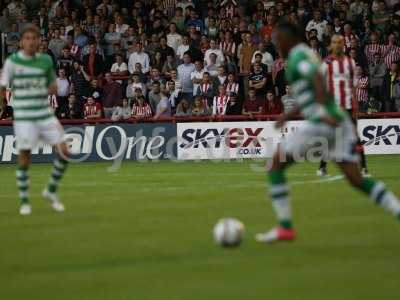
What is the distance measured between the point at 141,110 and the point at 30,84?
12125 mm

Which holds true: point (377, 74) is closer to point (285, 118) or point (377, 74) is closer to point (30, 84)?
point (30, 84)

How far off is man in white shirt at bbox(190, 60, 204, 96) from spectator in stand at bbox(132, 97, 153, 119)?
4.22ft

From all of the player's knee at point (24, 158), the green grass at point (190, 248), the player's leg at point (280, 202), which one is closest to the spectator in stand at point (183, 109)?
the green grass at point (190, 248)

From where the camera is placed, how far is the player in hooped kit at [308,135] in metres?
9.95

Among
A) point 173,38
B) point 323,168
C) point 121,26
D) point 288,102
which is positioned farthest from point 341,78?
point 121,26

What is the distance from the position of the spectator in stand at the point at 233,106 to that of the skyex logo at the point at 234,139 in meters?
0.87

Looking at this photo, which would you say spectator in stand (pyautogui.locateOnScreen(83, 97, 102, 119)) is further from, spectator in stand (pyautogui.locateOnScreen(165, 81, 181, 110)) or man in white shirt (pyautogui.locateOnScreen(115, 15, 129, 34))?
man in white shirt (pyautogui.locateOnScreen(115, 15, 129, 34))

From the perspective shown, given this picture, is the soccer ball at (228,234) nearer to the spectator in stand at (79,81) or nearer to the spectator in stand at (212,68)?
the spectator in stand at (212,68)

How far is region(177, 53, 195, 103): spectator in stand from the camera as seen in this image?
26.1m

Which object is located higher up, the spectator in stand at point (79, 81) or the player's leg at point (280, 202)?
the spectator in stand at point (79, 81)

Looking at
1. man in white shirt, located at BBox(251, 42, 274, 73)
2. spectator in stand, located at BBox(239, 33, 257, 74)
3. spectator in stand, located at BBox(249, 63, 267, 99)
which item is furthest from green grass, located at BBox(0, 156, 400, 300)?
spectator in stand, located at BBox(239, 33, 257, 74)

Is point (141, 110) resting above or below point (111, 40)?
below

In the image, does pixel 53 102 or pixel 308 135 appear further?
pixel 53 102

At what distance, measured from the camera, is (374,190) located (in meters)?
10.1
